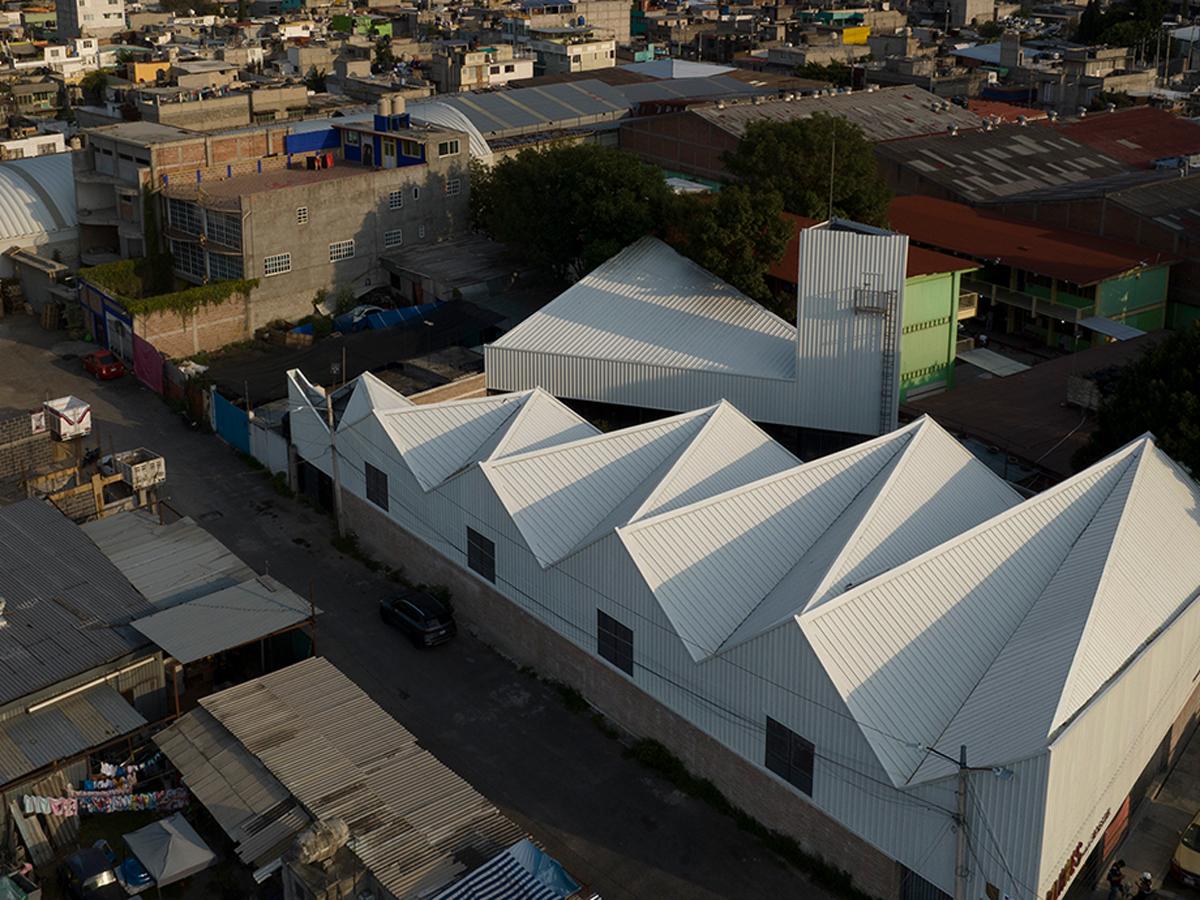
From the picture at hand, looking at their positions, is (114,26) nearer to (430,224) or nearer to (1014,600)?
(430,224)

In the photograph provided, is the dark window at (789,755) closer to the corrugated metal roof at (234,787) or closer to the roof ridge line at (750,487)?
the roof ridge line at (750,487)

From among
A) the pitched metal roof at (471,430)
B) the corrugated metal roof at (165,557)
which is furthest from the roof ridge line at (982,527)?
the corrugated metal roof at (165,557)

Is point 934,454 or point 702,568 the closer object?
point 702,568

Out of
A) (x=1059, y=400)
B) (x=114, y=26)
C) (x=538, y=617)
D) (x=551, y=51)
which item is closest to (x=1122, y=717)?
(x=538, y=617)

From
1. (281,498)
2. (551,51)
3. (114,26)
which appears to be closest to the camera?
(281,498)

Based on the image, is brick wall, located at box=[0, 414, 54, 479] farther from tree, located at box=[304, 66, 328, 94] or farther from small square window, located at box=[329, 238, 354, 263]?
tree, located at box=[304, 66, 328, 94]

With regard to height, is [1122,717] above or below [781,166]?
below

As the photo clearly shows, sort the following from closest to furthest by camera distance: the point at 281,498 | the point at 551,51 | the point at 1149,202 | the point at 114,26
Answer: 1. the point at 281,498
2. the point at 1149,202
3. the point at 551,51
4. the point at 114,26

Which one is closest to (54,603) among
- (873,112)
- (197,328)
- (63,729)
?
(63,729)
